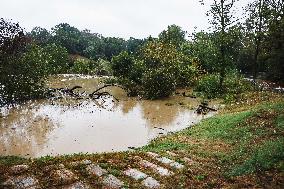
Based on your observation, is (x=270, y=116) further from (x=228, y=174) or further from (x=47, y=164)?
(x=47, y=164)

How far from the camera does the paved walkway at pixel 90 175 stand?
8.22 m

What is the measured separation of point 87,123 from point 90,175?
35.9 feet

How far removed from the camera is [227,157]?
35.9 ft

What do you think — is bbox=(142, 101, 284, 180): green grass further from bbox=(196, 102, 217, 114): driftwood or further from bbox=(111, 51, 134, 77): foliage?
bbox=(111, 51, 134, 77): foliage

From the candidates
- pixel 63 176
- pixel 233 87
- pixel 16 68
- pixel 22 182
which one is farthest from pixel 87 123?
pixel 233 87

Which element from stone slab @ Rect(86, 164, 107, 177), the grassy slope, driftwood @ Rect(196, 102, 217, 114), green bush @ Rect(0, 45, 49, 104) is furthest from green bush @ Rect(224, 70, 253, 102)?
stone slab @ Rect(86, 164, 107, 177)

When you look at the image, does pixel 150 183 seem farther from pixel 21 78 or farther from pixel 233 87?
pixel 233 87

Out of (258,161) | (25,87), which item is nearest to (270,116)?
(258,161)

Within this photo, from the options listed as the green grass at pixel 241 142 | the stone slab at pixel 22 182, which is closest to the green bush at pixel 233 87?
the green grass at pixel 241 142

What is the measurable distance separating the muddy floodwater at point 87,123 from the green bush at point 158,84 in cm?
94

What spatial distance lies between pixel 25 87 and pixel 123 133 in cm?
1043

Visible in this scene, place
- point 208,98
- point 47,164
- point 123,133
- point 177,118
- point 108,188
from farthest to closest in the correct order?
point 208,98, point 177,118, point 123,133, point 47,164, point 108,188

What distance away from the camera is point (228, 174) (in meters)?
9.49

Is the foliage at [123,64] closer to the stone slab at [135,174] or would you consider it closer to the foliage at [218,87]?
the foliage at [218,87]
